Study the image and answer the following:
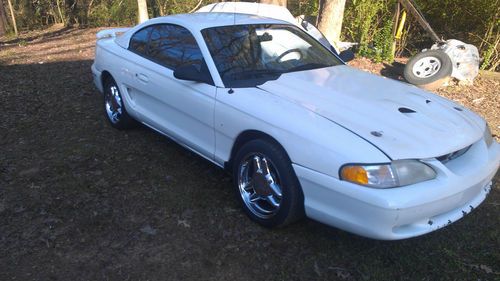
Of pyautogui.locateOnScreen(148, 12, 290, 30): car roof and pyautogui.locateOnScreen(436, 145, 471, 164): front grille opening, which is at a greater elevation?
pyautogui.locateOnScreen(148, 12, 290, 30): car roof

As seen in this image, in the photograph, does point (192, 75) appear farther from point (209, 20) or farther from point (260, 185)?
point (260, 185)

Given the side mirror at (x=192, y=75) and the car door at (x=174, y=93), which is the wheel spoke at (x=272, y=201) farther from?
the side mirror at (x=192, y=75)

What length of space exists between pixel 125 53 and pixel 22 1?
37.1 feet

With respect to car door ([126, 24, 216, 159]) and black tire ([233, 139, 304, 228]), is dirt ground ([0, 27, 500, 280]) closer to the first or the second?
black tire ([233, 139, 304, 228])

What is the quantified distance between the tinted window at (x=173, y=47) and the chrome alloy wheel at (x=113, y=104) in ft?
2.79

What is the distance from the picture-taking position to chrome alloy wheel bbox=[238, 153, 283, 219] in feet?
10.3

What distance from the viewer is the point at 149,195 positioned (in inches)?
148

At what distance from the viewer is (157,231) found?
3.30m

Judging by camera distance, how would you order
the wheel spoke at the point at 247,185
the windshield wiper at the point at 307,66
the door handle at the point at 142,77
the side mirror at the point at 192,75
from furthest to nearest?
the door handle at the point at 142,77
the windshield wiper at the point at 307,66
the side mirror at the point at 192,75
the wheel spoke at the point at 247,185

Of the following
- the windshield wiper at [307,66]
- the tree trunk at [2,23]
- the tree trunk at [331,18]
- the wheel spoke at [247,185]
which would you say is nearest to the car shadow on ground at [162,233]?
the wheel spoke at [247,185]

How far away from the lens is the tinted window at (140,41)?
448 cm

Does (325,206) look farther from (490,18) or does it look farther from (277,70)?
(490,18)

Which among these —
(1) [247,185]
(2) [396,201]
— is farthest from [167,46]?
(2) [396,201]

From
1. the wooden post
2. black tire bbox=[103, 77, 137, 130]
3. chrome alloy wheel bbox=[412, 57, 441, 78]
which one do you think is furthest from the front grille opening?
the wooden post
